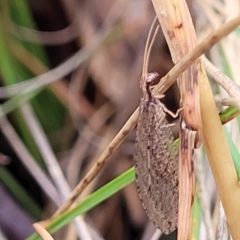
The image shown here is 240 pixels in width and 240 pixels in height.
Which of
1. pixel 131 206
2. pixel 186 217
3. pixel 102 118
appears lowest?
pixel 186 217

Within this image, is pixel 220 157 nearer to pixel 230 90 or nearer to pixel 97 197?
pixel 230 90

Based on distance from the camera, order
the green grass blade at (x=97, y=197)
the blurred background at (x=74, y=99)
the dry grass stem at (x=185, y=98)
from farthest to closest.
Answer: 1. the blurred background at (x=74, y=99)
2. the green grass blade at (x=97, y=197)
3. the dry grass stem at (x=185, y=98)

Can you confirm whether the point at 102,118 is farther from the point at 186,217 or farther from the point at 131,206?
the point at 186,217

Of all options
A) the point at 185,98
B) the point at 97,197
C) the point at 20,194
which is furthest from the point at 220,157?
the point at 20,194

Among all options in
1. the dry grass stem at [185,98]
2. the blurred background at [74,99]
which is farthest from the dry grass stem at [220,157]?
the blurred background at [74,99]

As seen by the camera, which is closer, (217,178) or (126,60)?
(217,178)

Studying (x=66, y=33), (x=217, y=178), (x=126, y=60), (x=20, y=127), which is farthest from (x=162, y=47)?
(x=217, y=178)

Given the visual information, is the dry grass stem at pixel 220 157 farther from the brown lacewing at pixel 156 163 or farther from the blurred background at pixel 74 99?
the blurred background at pixel 74 99

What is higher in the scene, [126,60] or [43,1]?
[43,1]

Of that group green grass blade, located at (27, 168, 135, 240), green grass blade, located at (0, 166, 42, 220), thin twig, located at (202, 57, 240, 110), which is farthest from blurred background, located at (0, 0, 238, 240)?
thin twig, located at (202, 57, 240, 110)
